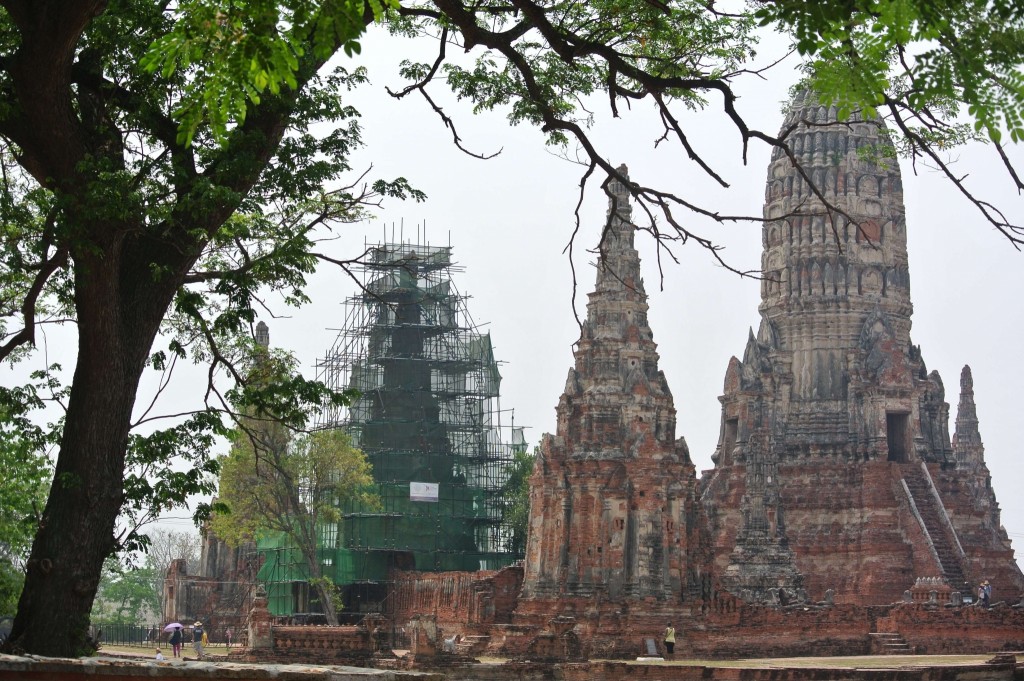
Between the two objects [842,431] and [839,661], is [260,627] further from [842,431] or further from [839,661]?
[842,431]

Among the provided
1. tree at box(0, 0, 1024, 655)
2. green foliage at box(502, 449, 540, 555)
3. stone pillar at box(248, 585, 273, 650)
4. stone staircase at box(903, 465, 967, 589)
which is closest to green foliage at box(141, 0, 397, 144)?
tree at box(0, 0, 1024, 655)

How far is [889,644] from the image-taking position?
3366cm

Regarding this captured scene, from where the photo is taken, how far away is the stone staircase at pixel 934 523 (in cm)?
3934

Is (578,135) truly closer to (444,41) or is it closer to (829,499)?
(444,41)

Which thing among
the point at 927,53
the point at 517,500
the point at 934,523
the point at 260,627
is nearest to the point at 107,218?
the point at 927,53

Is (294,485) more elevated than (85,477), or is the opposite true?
(294,485)

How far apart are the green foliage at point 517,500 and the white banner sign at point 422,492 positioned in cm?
355

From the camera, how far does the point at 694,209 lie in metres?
10.3

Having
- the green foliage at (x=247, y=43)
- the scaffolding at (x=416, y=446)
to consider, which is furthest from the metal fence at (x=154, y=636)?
the green foliage at (x=247, y=43)

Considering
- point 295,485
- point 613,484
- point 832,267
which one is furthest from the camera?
point 832,267

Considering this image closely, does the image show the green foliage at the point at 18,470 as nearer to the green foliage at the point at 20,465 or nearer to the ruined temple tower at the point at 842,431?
the green foliage at the point at 20,465

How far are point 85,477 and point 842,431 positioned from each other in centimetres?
3476

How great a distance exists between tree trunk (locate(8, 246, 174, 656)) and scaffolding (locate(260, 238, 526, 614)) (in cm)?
3269

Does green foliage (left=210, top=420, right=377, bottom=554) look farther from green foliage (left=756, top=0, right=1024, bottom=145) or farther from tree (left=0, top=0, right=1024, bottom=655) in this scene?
green foliage (left=756, top=0, right=1024, bottom=145)
